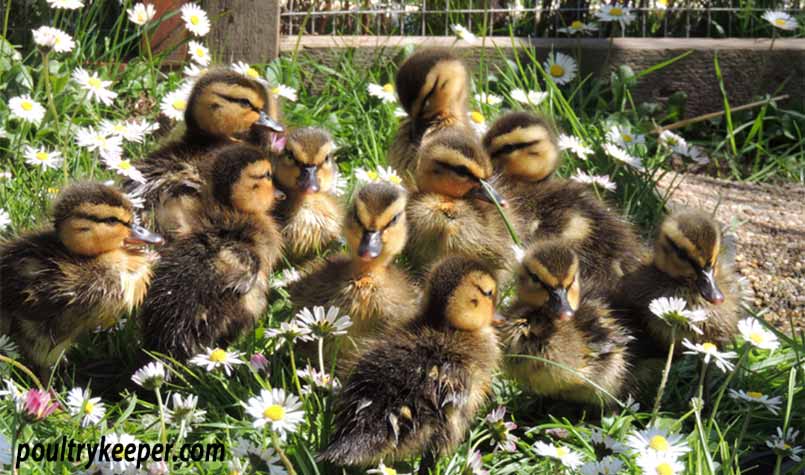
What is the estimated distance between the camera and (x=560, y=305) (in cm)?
392

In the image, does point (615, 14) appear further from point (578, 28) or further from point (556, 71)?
point (556, 71)

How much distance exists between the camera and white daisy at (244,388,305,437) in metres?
3.34

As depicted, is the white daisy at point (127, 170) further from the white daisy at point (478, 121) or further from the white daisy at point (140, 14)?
the white daisy at point (478, 121)

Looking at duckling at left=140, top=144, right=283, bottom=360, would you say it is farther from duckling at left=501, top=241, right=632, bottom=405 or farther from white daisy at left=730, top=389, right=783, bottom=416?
white daisy at left=730, top=389, right=783, bottom=416

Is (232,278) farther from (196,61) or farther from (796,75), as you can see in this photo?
(796,75)

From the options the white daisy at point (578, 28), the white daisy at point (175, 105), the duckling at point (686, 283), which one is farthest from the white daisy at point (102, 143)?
the white daisy at point (578, 28)

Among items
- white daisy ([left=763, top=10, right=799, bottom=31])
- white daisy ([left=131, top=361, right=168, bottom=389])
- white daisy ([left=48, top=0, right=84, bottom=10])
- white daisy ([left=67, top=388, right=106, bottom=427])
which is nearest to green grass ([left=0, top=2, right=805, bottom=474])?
white daisy ([left=67, top=388, right=106, bottom=427])

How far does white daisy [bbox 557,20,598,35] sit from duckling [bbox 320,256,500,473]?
3.31 metres

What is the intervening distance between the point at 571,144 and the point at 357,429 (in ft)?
8.96

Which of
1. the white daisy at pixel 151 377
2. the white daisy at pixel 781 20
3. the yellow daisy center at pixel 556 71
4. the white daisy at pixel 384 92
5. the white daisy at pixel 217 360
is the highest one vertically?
the white daisy at pixel 781 20

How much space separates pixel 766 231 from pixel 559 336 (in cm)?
216

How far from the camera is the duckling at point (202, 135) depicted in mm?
4727

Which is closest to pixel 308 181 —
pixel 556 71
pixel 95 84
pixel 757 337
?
pixel 95 84

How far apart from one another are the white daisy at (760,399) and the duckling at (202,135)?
84.1 inches
